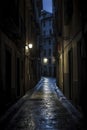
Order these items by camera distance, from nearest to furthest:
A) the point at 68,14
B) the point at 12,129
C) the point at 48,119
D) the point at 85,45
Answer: the point at 12,129, the point at 48,119, the point at 85,45, the point at 68,14

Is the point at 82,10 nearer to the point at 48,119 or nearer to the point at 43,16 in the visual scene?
the point at 48,119

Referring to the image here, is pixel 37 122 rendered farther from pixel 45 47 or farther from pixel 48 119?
pixel 45 47

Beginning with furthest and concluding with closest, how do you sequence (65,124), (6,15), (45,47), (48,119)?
(45,47), (6,15), (48,119), (65,124)

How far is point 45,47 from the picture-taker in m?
90.8

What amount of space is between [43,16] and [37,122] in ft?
274

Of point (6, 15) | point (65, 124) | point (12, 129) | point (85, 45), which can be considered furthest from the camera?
point (6, 15)

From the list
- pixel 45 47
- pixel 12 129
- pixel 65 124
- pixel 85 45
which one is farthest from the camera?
pixel 45 47

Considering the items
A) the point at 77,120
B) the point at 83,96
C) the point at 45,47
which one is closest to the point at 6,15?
the point at 83,96

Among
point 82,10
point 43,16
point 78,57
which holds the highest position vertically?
point 43,16

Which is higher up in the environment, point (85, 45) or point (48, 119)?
point (85, 45)

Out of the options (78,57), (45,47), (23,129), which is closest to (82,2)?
(78,57)

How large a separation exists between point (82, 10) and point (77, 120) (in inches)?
175

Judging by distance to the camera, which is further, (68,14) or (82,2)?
(68,14)

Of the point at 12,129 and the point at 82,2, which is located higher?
the point at 82,2
